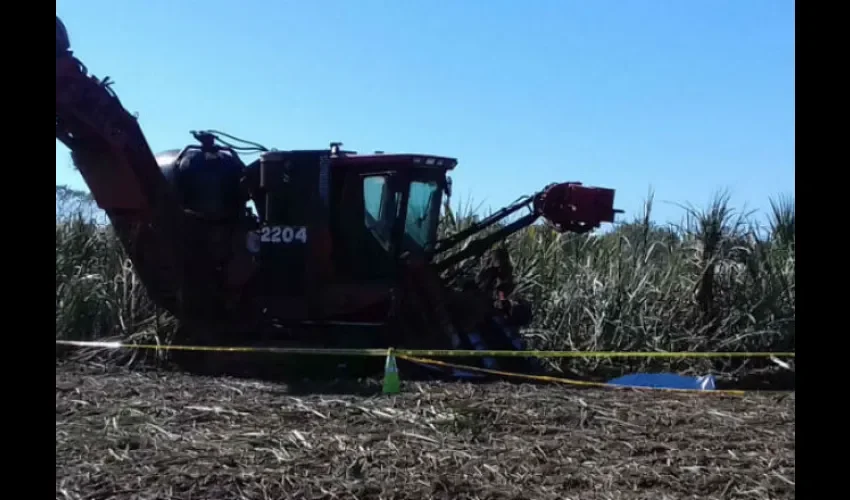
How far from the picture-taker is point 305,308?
9617 millimetres

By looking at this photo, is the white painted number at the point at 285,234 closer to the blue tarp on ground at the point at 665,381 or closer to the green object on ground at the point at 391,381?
the green object on ground at the point at 391,381

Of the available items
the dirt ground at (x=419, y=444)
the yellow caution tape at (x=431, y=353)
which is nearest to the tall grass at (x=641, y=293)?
the yellow caution tape at (x=431, y=353)

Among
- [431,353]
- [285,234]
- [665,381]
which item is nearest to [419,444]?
[431,353]

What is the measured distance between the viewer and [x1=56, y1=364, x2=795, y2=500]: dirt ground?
4582mm

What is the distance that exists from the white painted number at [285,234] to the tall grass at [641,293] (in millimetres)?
1796

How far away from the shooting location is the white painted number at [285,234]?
9.54 metres

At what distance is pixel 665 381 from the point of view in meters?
8.87

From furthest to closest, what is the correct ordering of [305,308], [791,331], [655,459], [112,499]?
1. [791,331]
2. [305,308]
3. [655,459]
4. [112,499]

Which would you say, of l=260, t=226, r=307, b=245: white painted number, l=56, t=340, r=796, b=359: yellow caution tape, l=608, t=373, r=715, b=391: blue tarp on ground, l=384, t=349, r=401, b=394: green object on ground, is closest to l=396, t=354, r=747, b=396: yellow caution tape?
l=56, t=340, r=796, b=359: yellow caution tape

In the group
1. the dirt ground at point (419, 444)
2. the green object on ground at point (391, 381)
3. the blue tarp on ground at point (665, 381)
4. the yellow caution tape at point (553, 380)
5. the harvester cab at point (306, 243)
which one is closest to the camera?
the dirt ground at point (419, 444)
